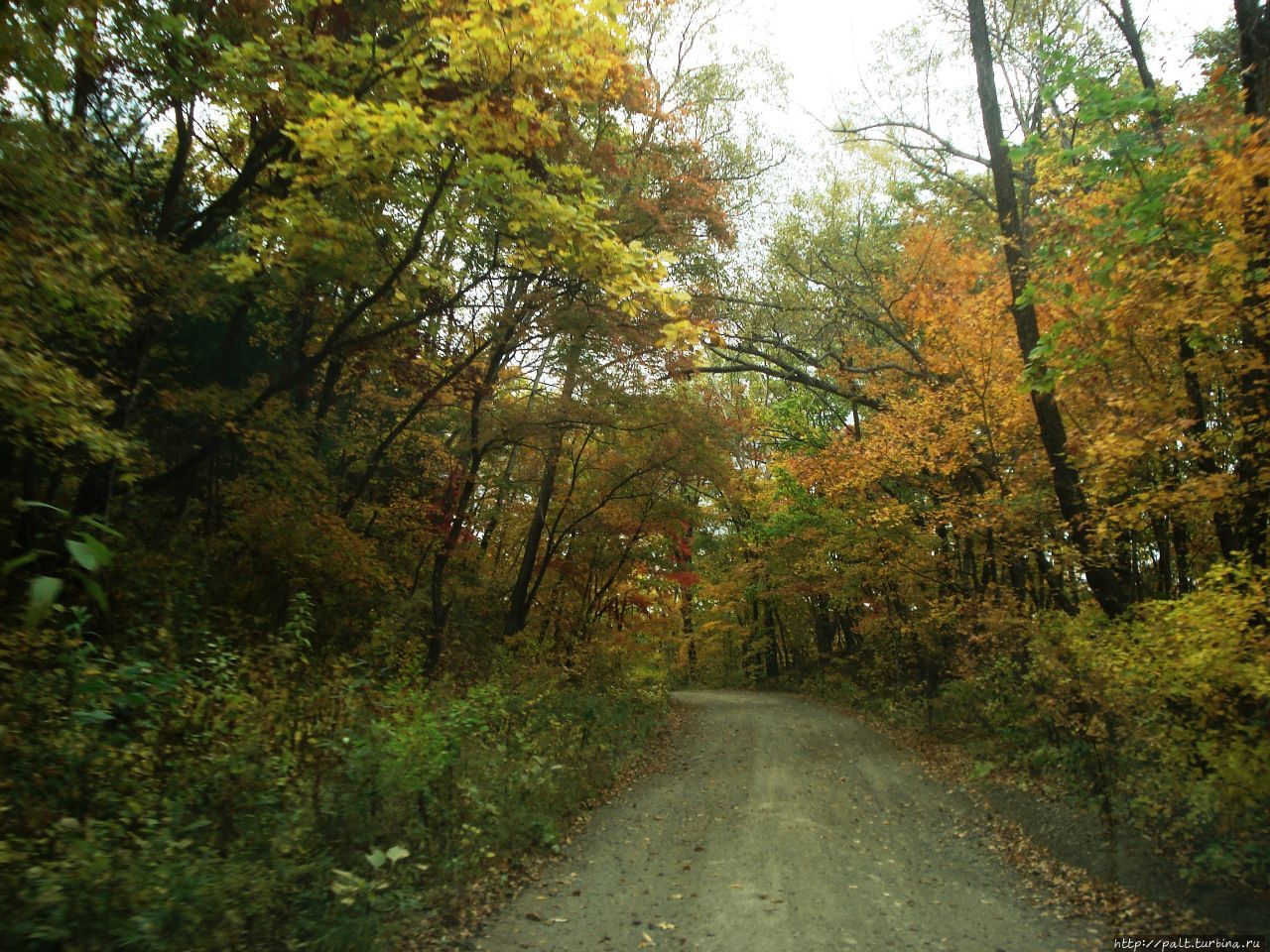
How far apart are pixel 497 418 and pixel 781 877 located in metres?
8.79

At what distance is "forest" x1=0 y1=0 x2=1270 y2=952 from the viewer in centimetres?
513

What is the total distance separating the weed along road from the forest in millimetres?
786

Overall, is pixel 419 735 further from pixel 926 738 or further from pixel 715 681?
pixel 715 681

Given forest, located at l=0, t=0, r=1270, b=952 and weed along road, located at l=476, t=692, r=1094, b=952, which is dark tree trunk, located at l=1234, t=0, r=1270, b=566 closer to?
forest, located at l=0, t=0, r=1270, b=952

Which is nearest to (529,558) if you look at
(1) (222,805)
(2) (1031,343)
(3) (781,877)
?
(2) (1031,343)

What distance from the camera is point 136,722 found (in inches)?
196

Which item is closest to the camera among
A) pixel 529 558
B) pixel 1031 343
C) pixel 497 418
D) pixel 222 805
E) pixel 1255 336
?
pixel 222 805

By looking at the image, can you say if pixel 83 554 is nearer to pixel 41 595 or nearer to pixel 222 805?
pixel 41 595

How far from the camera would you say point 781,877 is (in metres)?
7.11

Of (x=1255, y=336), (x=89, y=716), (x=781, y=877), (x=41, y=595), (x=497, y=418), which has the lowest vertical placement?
(x=781, y=877)

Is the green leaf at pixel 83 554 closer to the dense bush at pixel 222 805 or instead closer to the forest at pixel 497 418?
the forest at pixel 497 418

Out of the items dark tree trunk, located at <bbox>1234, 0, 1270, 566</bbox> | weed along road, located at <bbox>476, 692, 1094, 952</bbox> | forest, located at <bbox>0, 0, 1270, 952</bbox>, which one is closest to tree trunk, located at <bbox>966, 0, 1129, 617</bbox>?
forest, located at <bbox>0, 0, 1270, 952</bbox>

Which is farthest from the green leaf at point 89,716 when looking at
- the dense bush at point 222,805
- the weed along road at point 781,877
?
the weed along road at point 781,877

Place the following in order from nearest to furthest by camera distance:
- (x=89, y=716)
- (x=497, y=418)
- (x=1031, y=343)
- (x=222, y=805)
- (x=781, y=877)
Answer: (x=89, y=716)
(x=222, y=805)
(x=781, y=877)
(x=1031, y=343)
(x=497, y=418)
